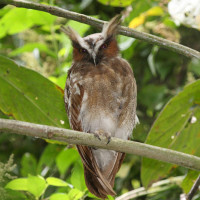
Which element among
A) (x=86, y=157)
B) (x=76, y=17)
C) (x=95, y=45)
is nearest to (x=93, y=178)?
(x=86, y=157)

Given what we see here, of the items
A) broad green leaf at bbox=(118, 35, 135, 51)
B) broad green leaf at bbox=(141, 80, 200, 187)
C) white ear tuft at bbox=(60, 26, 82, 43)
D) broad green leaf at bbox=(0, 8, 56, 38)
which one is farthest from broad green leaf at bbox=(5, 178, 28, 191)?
broad green leaf at bbox=(0, 8, 56, 38)

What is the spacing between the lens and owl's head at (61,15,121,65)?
8.39ft

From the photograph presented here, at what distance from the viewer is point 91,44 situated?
8.54 feet

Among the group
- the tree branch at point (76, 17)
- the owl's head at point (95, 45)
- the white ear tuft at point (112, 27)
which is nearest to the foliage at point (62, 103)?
the owl's head at point (95, 45)

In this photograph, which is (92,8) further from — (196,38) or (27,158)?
(27,158)

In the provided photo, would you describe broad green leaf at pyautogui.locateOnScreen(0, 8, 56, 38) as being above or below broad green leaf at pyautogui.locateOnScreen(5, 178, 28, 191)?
above

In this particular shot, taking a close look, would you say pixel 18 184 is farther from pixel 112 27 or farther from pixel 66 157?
pixel 112 27

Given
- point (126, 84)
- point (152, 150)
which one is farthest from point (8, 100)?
point (152, 150)

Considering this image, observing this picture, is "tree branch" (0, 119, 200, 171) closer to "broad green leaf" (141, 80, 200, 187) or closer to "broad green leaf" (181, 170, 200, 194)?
"broad green leaf" (141, 80, 200, 187)

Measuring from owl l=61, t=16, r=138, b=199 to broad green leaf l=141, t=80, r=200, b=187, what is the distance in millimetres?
208

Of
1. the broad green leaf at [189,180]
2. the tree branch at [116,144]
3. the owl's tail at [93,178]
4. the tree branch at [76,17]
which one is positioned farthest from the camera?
the broad green leaf at [189,180]

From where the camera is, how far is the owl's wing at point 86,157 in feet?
7.65

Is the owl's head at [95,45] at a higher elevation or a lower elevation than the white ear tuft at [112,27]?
lower

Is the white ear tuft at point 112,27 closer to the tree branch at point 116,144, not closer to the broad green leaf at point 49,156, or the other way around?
the tree branch at point 116,144
